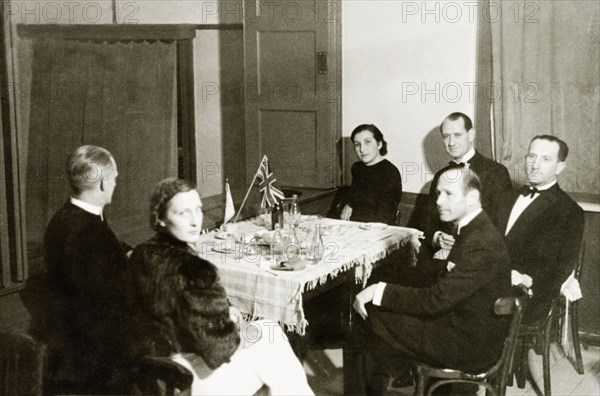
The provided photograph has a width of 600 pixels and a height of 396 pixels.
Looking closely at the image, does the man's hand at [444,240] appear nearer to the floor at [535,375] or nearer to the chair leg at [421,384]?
the floor at [535,375]

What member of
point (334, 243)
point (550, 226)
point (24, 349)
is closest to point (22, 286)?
point (24, 349)

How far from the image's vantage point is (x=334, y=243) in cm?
409

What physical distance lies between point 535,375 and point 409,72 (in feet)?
7.95

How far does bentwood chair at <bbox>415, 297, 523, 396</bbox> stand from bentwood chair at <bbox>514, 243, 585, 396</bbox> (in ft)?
2.16

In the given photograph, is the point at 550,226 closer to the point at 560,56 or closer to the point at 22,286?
the point at 560,56

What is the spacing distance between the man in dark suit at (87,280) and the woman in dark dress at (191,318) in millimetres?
245

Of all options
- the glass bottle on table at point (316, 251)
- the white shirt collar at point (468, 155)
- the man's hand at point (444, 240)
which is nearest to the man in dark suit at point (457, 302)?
the glass bottle on table at point (316, 251)

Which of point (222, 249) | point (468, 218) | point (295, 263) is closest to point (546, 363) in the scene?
point (468, 218)

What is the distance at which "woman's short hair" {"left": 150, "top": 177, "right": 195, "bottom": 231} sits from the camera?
297 centimetres

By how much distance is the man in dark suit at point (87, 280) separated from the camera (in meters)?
3.05

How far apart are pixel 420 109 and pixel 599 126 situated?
1.32 m

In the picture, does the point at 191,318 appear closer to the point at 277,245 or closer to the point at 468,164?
the point at 277,245

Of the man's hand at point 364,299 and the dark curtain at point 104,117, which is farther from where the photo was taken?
the dark curtain at point 104,117

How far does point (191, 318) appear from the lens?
2.73m
